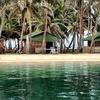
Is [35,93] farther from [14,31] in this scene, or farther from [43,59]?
[14,31]

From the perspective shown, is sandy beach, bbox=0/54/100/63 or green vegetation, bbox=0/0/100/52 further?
green vegetation, bbox=0/0/100/52

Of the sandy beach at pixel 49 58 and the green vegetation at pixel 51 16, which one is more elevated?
the green vegetation at pixel 51 16

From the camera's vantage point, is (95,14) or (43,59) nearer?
(43,59)

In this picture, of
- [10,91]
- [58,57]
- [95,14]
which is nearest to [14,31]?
[95,14]

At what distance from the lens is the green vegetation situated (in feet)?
173

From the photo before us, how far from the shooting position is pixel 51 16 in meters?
59.7

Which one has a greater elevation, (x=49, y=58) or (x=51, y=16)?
(x=51, y=16)

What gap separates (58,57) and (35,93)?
26.5 metres

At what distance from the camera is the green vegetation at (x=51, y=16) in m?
52.9

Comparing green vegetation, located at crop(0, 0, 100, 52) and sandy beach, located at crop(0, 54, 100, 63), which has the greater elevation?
green vegetation, located at crop(0, 0, 100, 52)

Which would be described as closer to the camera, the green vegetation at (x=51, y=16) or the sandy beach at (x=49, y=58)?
the sandy beach at (x=49, y=58)

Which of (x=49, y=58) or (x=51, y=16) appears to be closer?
(x=49, y=58)

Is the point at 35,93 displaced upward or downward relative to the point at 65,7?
downward

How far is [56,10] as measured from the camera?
6228 cm
